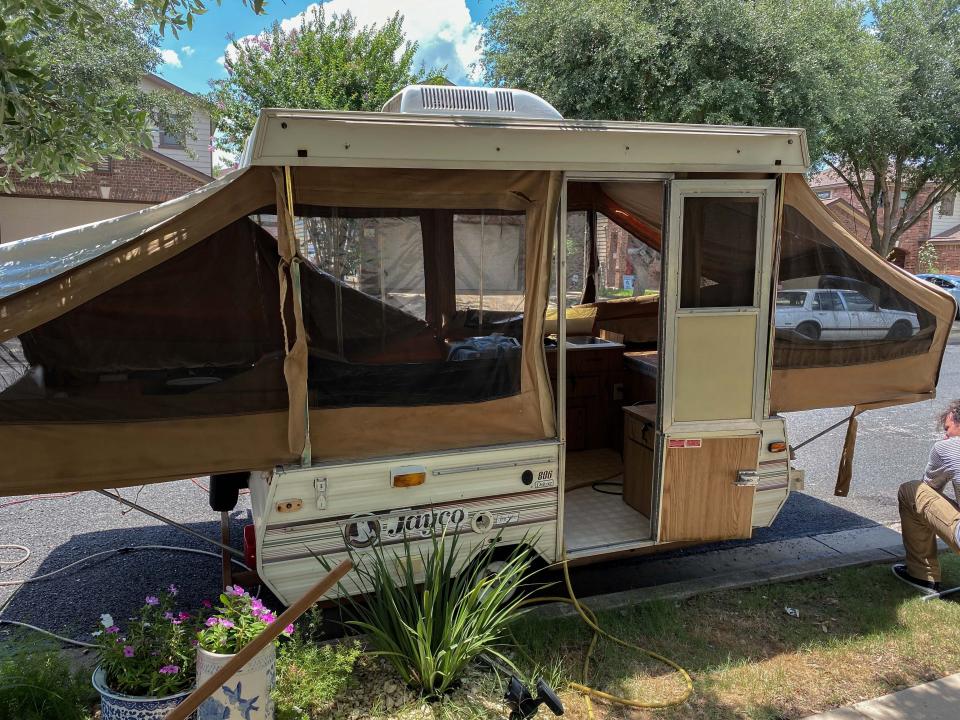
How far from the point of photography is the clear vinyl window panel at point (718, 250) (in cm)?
383

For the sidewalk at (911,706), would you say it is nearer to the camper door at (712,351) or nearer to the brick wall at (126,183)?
the camper door at (712,351)

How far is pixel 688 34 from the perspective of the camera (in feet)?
37.6

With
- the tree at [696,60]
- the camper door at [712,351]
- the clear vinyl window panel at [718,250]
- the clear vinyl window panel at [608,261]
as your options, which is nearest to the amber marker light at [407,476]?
the camper door at [712,351]

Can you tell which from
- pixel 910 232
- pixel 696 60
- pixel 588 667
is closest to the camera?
pixel 588 667

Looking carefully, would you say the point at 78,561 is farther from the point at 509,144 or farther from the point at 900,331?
the point at 900,331

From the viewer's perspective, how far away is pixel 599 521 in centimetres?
445

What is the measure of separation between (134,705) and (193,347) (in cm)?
147

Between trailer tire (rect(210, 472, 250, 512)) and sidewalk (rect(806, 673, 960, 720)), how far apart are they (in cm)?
308

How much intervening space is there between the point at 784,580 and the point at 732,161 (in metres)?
2.63

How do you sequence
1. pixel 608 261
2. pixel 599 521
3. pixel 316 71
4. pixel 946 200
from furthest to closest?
pixel 946 200
pixel 316 71
pixel 608 261
pixel 599 521

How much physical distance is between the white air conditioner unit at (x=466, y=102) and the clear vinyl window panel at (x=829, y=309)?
1.63 meters

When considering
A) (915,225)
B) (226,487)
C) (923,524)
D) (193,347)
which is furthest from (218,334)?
(915,225)

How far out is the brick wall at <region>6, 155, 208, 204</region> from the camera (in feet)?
53.4

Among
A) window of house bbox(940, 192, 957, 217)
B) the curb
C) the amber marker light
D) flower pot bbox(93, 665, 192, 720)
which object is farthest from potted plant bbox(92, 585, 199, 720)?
window of house bbox(940, 192, 957, 217)
